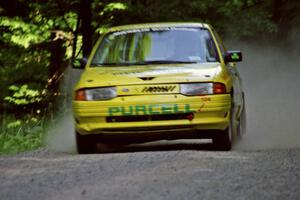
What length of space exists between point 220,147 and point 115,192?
404 centimetres

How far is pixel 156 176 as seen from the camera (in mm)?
7844

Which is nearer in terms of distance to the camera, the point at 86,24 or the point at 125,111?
the point at 125,111

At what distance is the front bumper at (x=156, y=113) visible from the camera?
1047 cm

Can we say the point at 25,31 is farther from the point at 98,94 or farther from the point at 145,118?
the point at 145,118

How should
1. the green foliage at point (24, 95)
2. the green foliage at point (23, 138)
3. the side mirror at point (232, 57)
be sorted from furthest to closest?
the green foliage at point (24, 95) → the green foliage at point (23, 138) → the side mirror at point (232, 57)

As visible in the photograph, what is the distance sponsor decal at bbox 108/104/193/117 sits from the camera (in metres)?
10.5

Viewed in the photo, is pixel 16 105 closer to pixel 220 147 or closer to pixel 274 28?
pixel 274 28

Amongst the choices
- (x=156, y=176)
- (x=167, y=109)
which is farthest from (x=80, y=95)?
(x=156, y=176)

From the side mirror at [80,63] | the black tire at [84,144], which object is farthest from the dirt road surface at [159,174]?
the side mirror at [80,63]

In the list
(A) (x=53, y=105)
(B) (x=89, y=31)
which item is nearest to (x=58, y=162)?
(B) (x=89, y=31)

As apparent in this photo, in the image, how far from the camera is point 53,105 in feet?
71.3

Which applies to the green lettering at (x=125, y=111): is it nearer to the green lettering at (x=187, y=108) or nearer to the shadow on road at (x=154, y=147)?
the green lettering at (x=187, y=108)

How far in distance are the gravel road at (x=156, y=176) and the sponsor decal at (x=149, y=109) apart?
Result: 2.68ft

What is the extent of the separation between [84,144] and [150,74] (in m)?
1.20
